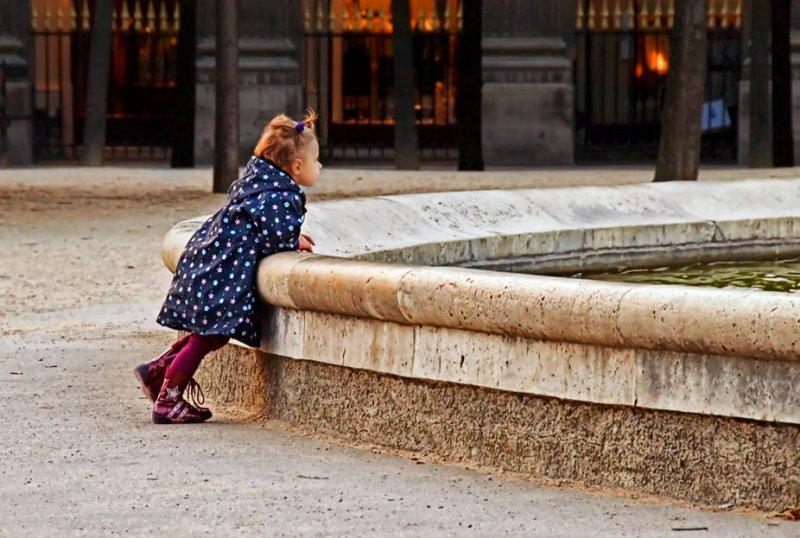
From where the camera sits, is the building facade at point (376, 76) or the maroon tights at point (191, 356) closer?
the maroon tights at point (191, 356)

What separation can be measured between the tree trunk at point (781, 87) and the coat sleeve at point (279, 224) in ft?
56.9

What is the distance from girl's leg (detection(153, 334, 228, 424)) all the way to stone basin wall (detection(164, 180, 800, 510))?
22cm

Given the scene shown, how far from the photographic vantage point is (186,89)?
24.1m

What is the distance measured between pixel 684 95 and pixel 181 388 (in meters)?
11.8

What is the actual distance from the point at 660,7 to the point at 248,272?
21.1m

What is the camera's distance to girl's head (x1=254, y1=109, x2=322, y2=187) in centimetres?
674

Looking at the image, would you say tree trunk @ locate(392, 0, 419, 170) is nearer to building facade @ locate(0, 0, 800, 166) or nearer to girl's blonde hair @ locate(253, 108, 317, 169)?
building facade @ locate(0, 0, 800, 166)

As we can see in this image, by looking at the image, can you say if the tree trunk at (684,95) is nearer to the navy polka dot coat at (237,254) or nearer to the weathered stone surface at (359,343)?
the navy polka dot coat at (237,254)

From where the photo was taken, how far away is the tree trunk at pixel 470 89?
76.4ft

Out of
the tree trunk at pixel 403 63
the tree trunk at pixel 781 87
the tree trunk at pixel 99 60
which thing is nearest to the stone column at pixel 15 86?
the tree trunk at pixel 99 60

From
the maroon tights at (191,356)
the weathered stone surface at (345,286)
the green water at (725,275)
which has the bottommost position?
the maroon tights at (191,356)

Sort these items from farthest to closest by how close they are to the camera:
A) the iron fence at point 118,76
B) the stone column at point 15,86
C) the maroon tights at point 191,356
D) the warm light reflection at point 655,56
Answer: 1. the iron fence at point 118,76
2. the warm light reflection at point 655,56
3. the stone column at point 15,86
4. the maroon tights at point 191,356

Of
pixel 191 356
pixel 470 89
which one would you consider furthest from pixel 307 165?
pixel 470 89

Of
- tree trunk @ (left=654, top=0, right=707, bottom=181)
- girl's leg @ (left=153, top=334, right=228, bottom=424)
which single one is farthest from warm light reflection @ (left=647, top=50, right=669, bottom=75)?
girl's leg @ (left=153, top=334, right=228, bottom=424)
